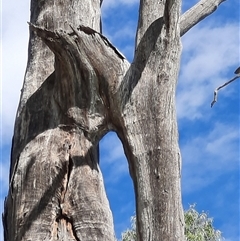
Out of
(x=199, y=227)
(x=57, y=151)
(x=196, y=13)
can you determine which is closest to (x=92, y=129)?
(x=57, y=151)

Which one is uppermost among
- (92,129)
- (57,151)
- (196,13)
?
(196,13)

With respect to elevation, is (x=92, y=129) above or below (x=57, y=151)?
above

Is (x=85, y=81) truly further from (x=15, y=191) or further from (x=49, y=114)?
(x=15, y=191)

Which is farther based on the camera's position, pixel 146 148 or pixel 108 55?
pixel 108 55

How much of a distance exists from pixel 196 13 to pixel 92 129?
990 millimetres

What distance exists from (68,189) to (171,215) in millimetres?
697

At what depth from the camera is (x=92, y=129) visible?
3.82 m

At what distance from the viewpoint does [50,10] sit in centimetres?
413

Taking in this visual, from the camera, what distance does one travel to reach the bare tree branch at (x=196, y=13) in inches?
156

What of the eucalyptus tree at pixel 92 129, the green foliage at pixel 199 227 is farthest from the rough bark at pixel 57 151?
the green foliage at pixel 199 227

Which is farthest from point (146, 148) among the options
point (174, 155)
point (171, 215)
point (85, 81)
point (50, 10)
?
point (50, 10)

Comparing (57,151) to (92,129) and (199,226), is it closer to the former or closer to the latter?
(92,129)

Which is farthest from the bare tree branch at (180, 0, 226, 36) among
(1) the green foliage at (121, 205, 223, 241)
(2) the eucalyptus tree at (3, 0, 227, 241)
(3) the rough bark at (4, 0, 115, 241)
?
(1) the green foliage at (121, 205, 223, 241)

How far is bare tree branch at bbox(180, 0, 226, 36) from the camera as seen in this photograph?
3.95 metres
